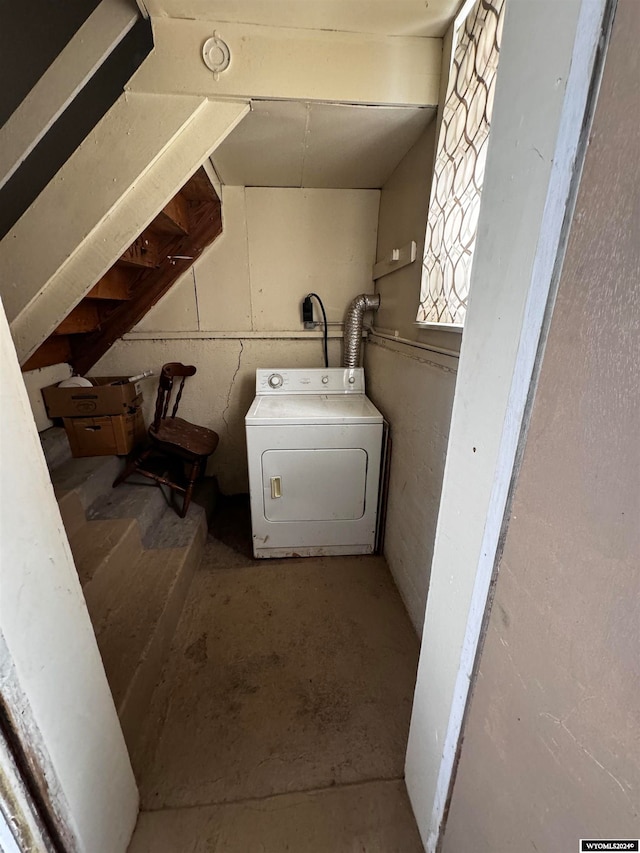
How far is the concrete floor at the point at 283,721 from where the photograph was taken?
3.06ft

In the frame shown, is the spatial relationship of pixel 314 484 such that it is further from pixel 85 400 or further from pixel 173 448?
pixel 85 400

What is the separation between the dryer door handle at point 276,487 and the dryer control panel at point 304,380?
63cm


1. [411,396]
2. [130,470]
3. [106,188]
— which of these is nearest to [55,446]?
Result: [130,470]

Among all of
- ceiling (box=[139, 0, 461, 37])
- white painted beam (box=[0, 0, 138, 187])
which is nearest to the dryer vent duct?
ceiling (box=[139, 0, 461, 37])

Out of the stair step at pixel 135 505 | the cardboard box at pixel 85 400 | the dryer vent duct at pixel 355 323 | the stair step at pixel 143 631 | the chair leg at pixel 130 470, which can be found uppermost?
the dryer vent duct at pixel 355 323

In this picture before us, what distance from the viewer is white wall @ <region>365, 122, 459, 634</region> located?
50.6 inches

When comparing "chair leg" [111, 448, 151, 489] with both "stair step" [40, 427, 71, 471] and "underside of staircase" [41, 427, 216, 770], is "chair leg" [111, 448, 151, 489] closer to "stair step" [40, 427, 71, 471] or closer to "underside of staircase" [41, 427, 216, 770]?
"underside of staircase" [41, 427, 216, 770]

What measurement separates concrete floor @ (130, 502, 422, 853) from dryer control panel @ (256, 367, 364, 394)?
3.68 ft

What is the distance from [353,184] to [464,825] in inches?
107

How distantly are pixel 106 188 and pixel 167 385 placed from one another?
1175 mm

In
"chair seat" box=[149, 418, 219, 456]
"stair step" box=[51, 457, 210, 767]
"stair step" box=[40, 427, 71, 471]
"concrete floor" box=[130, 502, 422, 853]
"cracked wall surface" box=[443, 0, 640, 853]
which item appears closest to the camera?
"cracked wall surface" box=[443, 0, 640, 853]

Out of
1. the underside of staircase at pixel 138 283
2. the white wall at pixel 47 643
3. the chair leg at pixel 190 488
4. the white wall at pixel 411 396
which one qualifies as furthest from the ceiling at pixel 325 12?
the chair leg at pixel 190 488

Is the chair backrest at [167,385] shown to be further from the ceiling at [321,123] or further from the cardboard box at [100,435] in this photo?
the ceiling at [321,123]

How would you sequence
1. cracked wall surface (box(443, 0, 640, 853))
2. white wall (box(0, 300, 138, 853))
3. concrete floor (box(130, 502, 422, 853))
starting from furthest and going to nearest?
concrete floor (box(130, 502, 422, 853)) < white wall (box(0, 300, 138, 853)) < cracked wall surface (box(443, 0, 640, 853))
